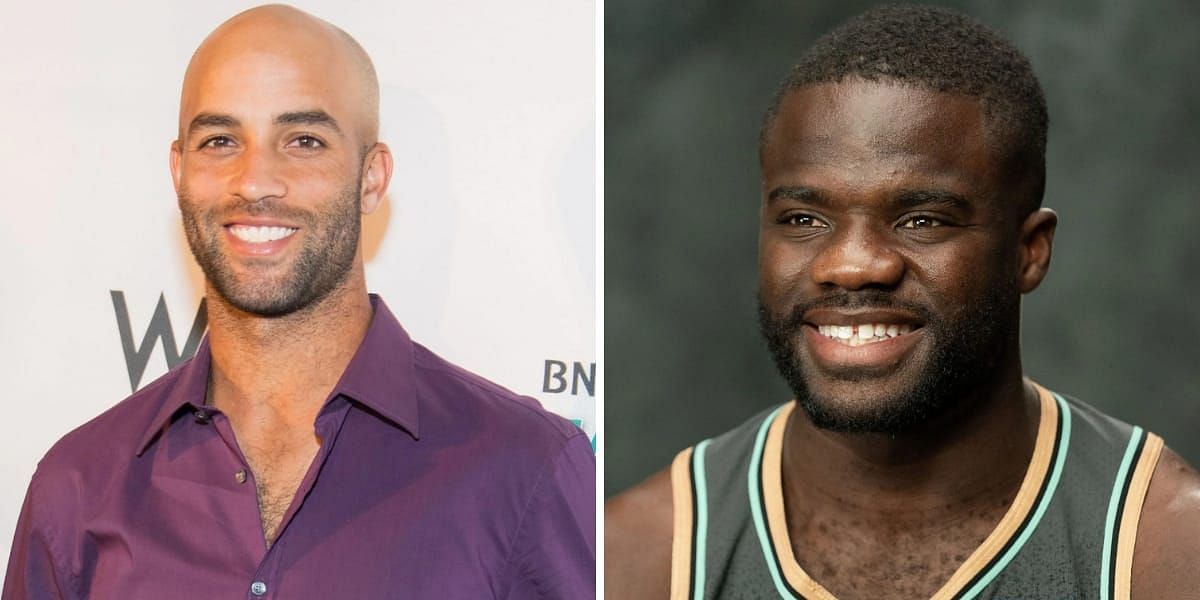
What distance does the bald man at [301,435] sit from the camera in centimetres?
179

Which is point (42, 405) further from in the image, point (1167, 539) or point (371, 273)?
point (1167, 539)

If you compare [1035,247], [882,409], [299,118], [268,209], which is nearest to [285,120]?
[299,118]

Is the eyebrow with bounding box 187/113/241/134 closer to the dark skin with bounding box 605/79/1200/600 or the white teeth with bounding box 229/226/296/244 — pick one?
the white teeth with bounding box 229/226/296/244

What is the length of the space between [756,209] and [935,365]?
30cm

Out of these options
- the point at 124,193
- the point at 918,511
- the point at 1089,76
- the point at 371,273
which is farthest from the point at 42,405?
the point at 1089,76

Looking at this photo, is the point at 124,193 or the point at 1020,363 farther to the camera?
the point at 124,193

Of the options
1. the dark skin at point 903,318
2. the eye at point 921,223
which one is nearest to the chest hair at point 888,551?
the dark skin at point 903,318

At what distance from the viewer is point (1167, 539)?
1577mm

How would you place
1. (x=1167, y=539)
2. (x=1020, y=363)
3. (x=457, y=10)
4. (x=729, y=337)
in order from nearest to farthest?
(x=1167, y=539) < (x=1020, y=363) < (x=729, y=337) < (x=457, y=10)

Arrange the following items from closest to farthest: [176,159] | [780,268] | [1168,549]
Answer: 1. [1168,549]
2. [780,268]
3. [176,159]

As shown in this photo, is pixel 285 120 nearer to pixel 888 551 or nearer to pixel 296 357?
pixel 296 357

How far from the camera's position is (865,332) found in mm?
1637

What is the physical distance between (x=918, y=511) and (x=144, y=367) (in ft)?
3.70

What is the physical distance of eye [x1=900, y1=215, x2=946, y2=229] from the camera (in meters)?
1.60
